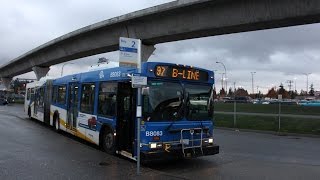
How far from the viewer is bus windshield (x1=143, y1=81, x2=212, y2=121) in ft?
37.3

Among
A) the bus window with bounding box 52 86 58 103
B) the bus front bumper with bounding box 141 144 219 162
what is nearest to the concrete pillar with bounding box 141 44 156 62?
the bus window with bounding box 52 86 58 103

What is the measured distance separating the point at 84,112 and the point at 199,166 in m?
5.74

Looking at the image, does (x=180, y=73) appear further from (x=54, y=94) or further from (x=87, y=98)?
(x=54, y=94)

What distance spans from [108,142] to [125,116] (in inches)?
61.3

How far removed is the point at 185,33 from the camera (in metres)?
25.8

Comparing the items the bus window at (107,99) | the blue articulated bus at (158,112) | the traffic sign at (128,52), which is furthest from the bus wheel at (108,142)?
the traffic sign at (128,52)

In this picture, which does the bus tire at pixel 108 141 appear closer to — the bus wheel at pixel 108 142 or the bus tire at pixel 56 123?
the bus wheel at pixel 108 142

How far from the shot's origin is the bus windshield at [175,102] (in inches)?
448

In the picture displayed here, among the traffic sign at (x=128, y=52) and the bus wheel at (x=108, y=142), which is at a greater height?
the traffic sign at (x=128, y=52)

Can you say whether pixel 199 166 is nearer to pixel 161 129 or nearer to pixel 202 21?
pixel 161 129

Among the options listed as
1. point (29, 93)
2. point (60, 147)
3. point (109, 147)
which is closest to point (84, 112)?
point (60, 147)

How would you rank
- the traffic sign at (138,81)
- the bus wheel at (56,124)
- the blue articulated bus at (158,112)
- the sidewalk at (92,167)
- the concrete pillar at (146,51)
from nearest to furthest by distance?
1. the sidewalk at (92,167)
2. the traffic sign at (138,81)
3. the blue articulated bus at (158,112)
4. the bus wheel at (56,124)
5. the concrete pillar at (146,51)

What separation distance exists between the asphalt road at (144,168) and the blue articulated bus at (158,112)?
19.7 inches

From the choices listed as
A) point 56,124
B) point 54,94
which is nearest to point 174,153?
point 56,124
